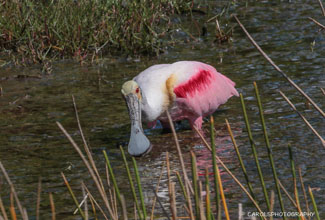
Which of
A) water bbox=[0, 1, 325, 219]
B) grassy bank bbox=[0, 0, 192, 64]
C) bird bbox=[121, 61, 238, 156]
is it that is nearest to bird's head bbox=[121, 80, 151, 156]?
bird bbox=[121, 61, 238, 156]

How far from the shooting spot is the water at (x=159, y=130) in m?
4.98

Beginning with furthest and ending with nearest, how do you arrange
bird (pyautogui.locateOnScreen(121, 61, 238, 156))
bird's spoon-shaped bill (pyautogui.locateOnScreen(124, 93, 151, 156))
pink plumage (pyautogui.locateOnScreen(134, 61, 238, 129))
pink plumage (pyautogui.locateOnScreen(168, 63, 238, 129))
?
pink plumage (pyautogui.locateOnScreen(168, 63, 238, 129))
pink plumage (pyautogui.locateOnScreen(134, 61, 238, 129))
bird (pyautogui.locateOnScreen(121, 61, 238, 156))
bird's spoon-shaped bill (pyautogui.locateOnScreen(124, 93, 151, 156))

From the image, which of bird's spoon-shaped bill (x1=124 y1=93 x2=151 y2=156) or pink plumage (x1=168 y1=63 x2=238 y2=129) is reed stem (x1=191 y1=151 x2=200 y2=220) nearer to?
bird's spoon-shaped bill (x1=124 y1=93 x2=151 y2=156)

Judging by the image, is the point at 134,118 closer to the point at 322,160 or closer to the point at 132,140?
the point at 132,140

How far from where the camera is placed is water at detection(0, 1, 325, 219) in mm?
4984

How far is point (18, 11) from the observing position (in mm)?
8539

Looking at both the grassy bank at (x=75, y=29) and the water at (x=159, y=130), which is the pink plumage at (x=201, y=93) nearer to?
the water at (x=159, y=130)

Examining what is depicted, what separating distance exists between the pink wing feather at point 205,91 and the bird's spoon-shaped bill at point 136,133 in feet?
1.84

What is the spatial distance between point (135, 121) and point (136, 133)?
0.36ft

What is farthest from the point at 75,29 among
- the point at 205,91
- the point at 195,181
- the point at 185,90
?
the point at 195,181

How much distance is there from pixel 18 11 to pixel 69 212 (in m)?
4.59

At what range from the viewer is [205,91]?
6.45m

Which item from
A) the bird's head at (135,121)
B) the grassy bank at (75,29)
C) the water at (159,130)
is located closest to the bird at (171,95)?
the bird's head at (135,121)

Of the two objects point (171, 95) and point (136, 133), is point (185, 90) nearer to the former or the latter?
point (171, 95)
